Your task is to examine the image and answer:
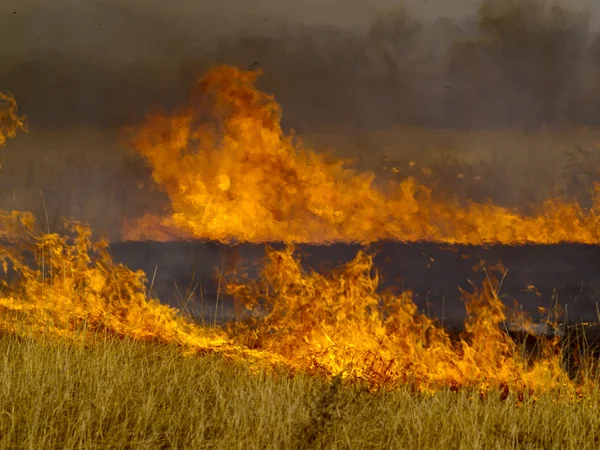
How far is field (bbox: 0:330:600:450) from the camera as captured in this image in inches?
212

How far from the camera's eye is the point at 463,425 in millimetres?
5992

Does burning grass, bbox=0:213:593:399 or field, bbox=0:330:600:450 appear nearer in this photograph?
field, bbox=0:330:600:450

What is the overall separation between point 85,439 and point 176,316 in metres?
4.22

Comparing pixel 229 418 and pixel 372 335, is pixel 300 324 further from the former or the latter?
pixel 229 418

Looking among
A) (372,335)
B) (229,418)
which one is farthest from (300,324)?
(229,418)

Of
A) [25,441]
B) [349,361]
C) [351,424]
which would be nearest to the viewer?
[25,441]

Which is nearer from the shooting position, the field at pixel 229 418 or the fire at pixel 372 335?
the field at pixel 229 418

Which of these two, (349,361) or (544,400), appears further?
(349,361)

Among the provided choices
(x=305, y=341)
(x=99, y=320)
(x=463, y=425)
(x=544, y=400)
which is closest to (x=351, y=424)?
(x=463, y=425)

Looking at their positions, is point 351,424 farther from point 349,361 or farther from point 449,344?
point 449,344

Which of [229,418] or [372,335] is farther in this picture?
[372,335]

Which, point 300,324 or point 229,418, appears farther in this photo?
point 300,324

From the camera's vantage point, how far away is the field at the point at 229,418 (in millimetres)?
5383

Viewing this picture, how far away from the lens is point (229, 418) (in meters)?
5.78
